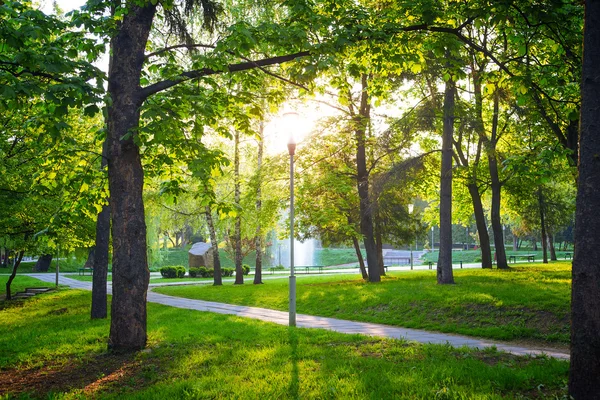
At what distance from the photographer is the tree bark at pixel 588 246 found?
4.36 metres

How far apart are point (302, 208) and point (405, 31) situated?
1223 cm

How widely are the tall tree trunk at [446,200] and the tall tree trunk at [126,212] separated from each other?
36.9 ft

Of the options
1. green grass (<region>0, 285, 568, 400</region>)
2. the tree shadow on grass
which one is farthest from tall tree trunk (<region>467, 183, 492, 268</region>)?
the tree shadow on grass

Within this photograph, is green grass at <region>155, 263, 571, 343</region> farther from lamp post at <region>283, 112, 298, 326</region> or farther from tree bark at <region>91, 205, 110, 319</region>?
tree bark at <region>91, 205, 110, 319</region>

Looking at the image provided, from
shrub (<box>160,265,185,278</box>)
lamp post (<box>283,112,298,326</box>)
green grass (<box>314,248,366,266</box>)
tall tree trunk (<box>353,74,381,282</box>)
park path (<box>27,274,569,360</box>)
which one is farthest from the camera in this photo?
green grass (<box>314,248,366,266</box>)

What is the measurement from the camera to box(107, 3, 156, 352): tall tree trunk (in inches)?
285

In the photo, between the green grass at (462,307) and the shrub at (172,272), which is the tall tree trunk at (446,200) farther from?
the shrub at (172,272)

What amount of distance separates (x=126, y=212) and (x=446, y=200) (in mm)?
11969

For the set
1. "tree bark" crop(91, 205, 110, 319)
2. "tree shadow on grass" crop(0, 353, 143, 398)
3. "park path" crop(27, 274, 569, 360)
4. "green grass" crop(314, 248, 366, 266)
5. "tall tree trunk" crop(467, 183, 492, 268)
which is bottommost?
"green grass" crop(314, 248, 366, 266)

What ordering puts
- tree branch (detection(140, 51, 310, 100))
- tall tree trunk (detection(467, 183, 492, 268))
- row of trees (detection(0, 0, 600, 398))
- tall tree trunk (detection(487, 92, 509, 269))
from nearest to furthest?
row of trees (detection(0, 0, 600, 398)) → tree branch (detection(140, 51, 310, 100)) → tall tree trunk (detection(487, 92, 509, 269)) → tall tree trunk (detection(467, 183, 492, 268))

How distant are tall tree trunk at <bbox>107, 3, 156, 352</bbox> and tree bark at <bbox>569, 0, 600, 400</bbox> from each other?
582cm

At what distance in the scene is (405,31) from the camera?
7375 millimetres

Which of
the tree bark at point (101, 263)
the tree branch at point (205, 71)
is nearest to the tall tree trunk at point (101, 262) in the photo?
the tree bark at point (101, 263)

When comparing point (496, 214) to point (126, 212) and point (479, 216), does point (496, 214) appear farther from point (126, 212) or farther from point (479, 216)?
point (126, 212)
